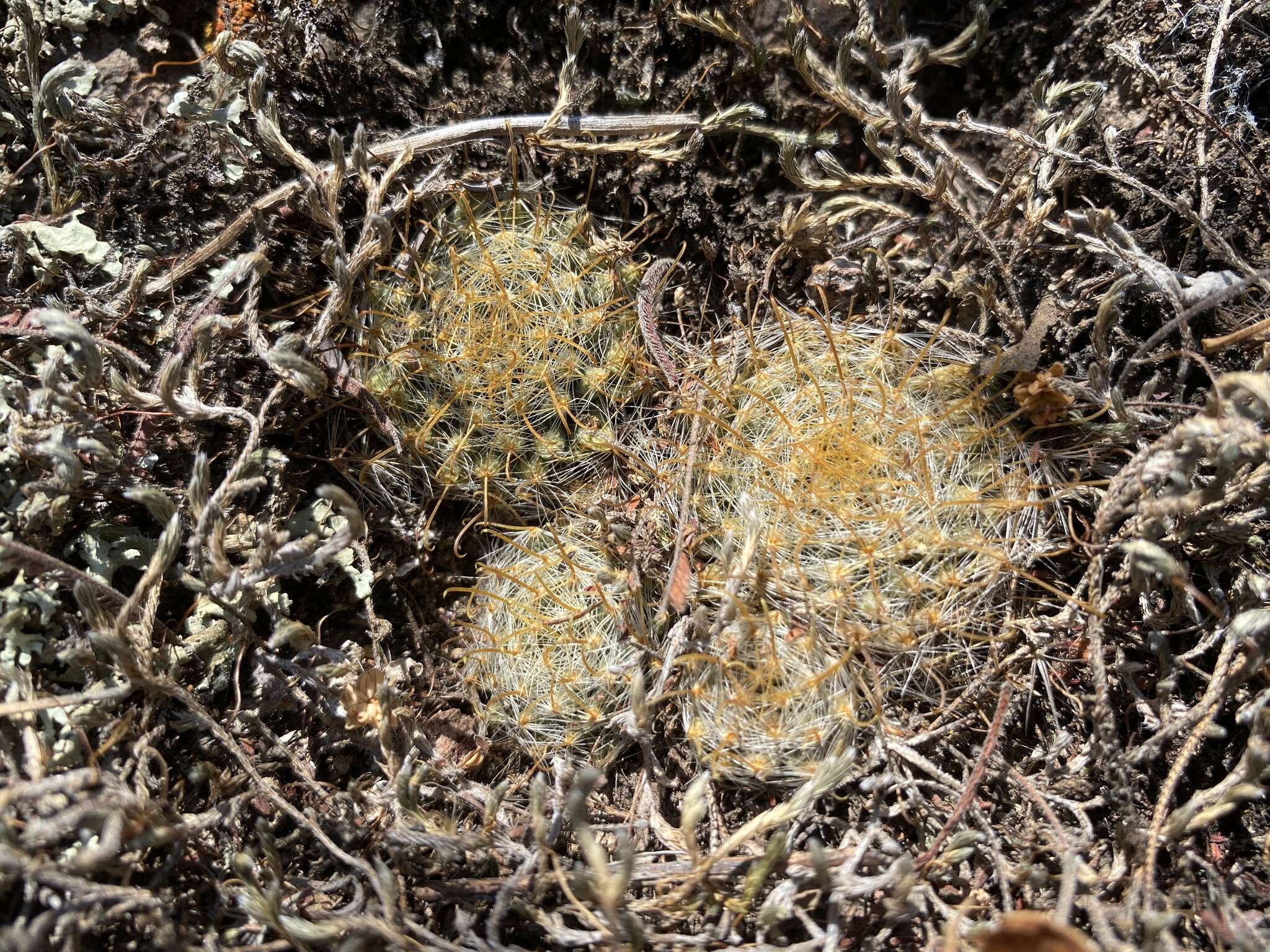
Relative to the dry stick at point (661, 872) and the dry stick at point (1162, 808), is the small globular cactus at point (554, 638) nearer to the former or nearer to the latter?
the dry stick at point (661, 872)

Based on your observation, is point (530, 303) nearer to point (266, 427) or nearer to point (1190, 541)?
point (266, 427)

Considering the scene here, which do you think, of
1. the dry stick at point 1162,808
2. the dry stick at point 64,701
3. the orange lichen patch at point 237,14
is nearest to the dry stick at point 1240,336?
the dry stick at point 1162,808

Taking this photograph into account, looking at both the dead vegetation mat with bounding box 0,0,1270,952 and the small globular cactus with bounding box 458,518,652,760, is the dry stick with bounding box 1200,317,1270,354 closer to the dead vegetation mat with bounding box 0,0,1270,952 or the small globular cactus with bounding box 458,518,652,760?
the dead vegetation mat with bounding box 0,0,1270,952

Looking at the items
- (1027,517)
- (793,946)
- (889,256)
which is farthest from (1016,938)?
(889,256)

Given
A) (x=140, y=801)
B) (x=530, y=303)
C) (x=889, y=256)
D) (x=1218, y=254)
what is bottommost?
(x=140, y=801)

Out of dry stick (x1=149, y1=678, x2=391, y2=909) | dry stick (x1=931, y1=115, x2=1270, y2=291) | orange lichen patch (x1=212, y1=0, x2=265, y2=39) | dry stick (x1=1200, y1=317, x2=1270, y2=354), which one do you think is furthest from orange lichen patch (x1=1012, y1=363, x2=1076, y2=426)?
orange lichen patch (x1=212, y1=0, x2=265, y2=39)

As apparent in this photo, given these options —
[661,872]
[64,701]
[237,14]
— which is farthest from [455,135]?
[661,872]

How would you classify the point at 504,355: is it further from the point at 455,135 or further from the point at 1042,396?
the point at 1042,396
